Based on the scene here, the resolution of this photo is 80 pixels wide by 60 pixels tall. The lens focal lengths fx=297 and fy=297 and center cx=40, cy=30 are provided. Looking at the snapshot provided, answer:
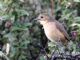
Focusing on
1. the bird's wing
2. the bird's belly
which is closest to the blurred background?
the bird's wing

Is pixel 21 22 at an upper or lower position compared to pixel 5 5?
lower

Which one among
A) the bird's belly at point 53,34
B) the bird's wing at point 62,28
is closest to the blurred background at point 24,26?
the bird's wing at point 62,28

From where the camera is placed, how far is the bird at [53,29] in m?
4.96

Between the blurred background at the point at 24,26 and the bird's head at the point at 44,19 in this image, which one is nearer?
the blurred background at the point at 24,26

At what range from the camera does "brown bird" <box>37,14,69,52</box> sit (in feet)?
16.3

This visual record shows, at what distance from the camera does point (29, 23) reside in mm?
4715

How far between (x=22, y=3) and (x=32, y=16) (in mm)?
406

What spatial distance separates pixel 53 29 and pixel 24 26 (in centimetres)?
69

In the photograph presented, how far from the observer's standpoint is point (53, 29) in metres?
5.09

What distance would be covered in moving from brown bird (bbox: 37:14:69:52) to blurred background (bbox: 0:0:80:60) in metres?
0.10

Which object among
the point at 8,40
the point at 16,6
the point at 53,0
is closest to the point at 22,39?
the point at 8,40

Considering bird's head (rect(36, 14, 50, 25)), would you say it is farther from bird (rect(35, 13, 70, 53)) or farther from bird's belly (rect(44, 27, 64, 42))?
bird's belly (rect(44, 27, 64, 42))

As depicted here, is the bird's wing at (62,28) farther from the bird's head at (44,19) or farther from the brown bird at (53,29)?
the bird's head at (44,19)

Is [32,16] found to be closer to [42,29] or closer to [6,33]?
[42,29]
